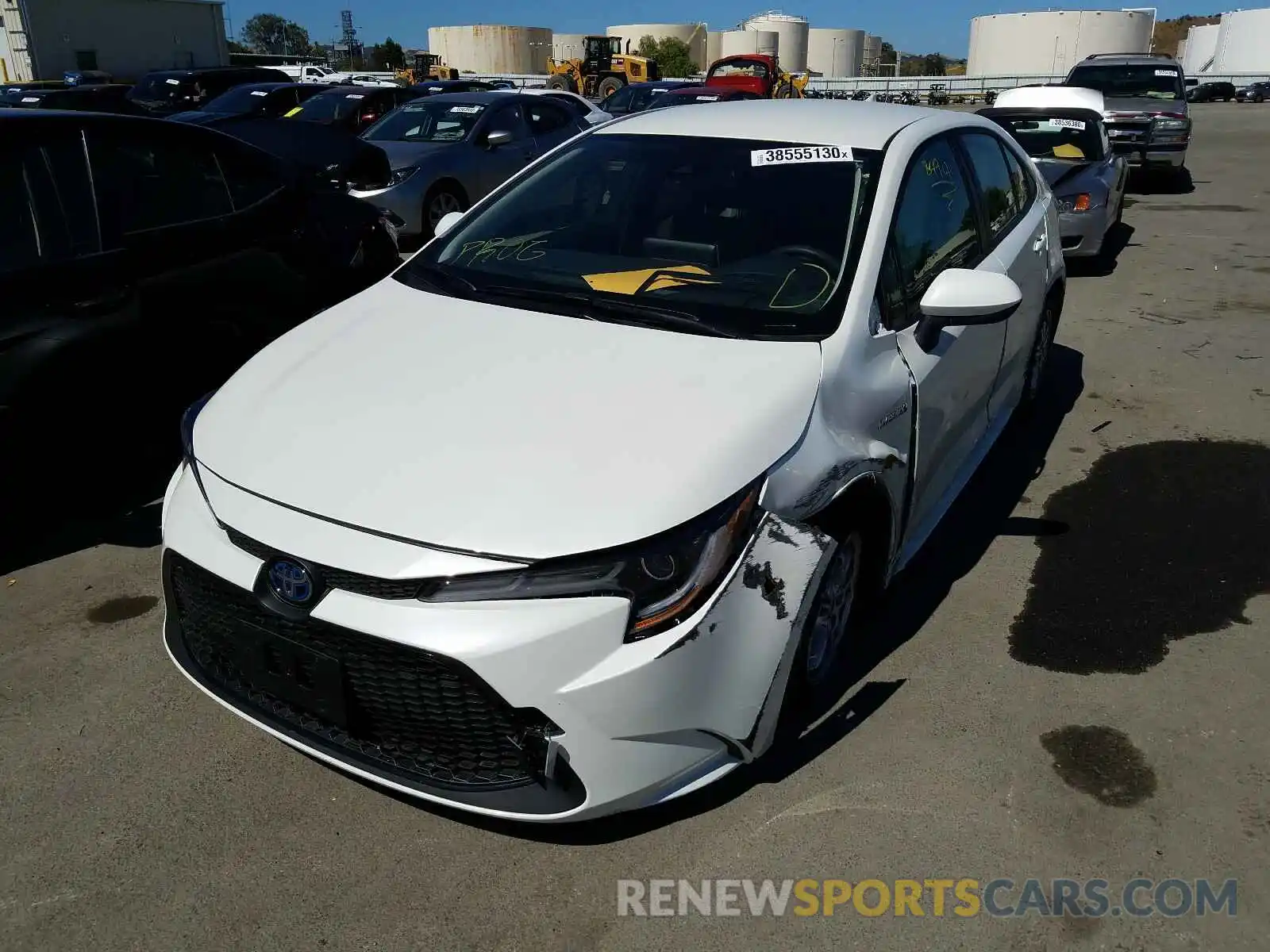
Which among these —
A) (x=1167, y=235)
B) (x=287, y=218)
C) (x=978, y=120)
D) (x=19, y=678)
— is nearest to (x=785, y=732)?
(x=19, y=678)

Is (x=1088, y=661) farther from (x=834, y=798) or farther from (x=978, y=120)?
(x=978, y=120)

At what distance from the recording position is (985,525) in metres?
4.16

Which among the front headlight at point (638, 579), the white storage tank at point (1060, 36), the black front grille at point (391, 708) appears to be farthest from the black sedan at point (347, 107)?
the white storage tank at point (1060, 36)

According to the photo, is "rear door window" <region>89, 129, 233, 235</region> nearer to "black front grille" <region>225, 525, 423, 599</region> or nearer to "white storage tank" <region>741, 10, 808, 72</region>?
"black front grille" <region>225, 525, 423, 599</region>

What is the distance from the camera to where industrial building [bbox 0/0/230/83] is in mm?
52406

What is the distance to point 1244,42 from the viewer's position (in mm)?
77438

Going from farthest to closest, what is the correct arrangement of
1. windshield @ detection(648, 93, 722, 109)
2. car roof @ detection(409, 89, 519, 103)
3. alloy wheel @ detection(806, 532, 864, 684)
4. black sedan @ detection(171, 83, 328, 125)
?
windshield @ detection(648, 93, 722, 109), black sedan @ detection(171, 83, 328, 125), car roof @ detection(409, 89, 519, 103), alloy wheel @ detection(806, 532, 864, 684)

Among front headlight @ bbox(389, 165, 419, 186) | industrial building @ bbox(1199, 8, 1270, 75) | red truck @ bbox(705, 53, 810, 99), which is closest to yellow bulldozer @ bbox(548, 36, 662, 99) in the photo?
red truck @ bbox(705, 53, 810, 99)

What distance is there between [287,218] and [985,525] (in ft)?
11.8

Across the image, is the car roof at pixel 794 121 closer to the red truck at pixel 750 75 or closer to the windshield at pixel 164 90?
the windshield at pixel 164 90

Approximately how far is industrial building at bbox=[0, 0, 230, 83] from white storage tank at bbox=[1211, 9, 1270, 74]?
74067 mm

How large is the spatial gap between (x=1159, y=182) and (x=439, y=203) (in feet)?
37.1

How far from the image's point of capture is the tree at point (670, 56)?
222 feet

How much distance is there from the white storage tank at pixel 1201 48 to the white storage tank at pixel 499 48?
55.7 metres
